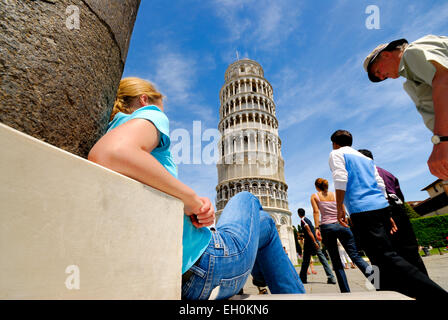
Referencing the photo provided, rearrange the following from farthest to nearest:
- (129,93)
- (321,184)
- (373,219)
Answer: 1. (321,184)
2. (373,219)
3. (129,93)

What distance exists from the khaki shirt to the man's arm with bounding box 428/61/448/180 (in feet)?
0.16

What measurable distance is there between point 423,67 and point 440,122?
386mm

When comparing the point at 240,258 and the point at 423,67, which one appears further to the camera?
the point at 423,67

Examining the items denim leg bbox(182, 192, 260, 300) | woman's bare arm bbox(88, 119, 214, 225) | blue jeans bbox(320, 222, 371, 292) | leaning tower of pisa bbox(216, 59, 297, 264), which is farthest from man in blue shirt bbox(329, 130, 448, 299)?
leaning tower of pisa bbox(216, 59, 297, 264)

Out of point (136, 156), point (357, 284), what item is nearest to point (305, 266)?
point (357, 284)

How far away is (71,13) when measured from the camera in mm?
935

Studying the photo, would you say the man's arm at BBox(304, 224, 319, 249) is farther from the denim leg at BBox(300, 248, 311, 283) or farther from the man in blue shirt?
the man in blue shirt

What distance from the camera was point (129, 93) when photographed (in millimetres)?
1314

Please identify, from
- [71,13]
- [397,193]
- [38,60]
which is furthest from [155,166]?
[397,193]

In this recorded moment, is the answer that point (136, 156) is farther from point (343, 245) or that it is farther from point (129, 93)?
point (343, 245)

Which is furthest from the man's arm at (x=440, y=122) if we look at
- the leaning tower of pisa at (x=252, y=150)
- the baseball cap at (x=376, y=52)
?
the leaning tower of pisa at (x=252, y=150)
